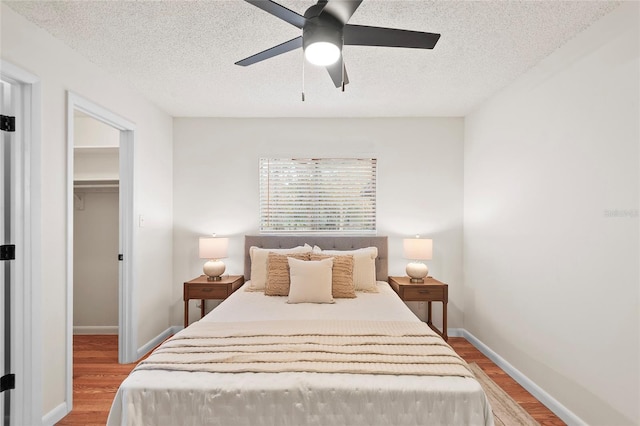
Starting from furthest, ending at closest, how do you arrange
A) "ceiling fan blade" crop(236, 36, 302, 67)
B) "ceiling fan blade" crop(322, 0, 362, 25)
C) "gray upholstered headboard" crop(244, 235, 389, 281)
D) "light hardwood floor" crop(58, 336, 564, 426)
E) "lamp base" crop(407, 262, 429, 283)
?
"gray upholstered headboard" crop(244, 235, 389, 281)
"lamp base" crop(407, 262, 429, 283)
"light hardwood floor" crop(58, 336, 564, 426)
"ceiling fan blade" crop(236, 36, 302, 67)
"ceiling fan blade" crop(322, 0, 362, 25)

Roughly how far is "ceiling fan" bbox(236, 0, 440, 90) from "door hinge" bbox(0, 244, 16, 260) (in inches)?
80.3

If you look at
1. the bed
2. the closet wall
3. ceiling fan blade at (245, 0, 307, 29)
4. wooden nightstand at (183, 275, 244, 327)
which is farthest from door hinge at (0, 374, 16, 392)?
ceiling fan blade at (245, 0, 307, 29)

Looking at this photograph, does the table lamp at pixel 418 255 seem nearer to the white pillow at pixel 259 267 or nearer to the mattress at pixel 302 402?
the white pillow at pixel 259 267

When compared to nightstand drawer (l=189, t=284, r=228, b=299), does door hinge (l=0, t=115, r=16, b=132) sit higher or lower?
higher

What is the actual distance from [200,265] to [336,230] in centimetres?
167

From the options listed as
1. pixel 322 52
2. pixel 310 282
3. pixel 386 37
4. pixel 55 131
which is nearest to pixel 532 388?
pixel 310 282

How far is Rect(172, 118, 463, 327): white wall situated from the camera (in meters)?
3.91

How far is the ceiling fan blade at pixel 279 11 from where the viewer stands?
55.3 inches

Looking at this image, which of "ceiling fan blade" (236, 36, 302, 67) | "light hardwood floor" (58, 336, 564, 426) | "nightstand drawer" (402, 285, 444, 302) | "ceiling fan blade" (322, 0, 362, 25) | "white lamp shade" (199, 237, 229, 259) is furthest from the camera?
"white lamp shade" (199, 237, 229, 259)

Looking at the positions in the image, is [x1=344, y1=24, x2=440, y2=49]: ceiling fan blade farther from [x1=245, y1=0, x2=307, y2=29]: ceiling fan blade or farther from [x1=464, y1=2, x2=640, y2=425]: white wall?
[x1=464, y1=2, x2=640, y2=425]: white wall

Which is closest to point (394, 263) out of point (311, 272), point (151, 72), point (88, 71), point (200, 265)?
point (311, 272)

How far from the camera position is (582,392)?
213 centimetres

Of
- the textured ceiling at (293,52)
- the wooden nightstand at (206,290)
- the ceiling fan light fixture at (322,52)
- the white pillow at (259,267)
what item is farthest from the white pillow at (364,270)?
the ceiling fan light fixture at (322,52)

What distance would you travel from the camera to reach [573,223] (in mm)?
2234
